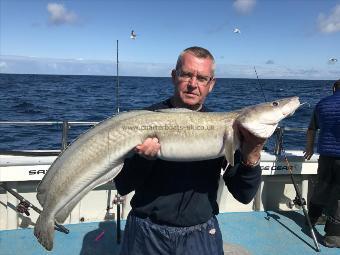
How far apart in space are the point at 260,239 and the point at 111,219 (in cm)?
257

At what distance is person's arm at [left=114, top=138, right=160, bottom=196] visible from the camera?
3.26 meters

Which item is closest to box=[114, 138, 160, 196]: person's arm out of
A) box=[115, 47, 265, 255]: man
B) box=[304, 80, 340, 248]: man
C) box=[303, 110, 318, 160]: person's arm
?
box=[115, 47, 265, 255]: man

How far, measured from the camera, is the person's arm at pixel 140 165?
326 cm

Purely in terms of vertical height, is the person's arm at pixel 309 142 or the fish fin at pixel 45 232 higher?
the person's arm at pixel 309 142

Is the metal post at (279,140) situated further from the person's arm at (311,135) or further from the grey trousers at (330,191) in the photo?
the grey trousers at (330,191)

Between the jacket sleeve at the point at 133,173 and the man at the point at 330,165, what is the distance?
13.5 feet

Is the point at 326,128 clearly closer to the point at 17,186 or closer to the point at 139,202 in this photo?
the point at 139,202

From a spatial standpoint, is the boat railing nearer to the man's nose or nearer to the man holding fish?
the man holding fish

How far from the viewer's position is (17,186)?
6758 millimetres

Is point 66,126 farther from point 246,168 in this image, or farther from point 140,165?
point 246,168

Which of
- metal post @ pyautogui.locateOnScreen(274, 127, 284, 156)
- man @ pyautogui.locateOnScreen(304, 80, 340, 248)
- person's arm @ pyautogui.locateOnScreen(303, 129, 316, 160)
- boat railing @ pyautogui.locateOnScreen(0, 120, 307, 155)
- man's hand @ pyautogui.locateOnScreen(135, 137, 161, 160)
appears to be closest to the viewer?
man's hand @ pyautogui.locateOnScreen(135, 137, 161, 160)

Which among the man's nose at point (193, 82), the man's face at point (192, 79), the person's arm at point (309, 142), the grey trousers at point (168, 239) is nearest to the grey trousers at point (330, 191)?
the person's arm at point (309, 142)

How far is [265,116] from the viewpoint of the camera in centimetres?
350

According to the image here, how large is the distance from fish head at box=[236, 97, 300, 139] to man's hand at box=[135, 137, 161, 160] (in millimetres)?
725
